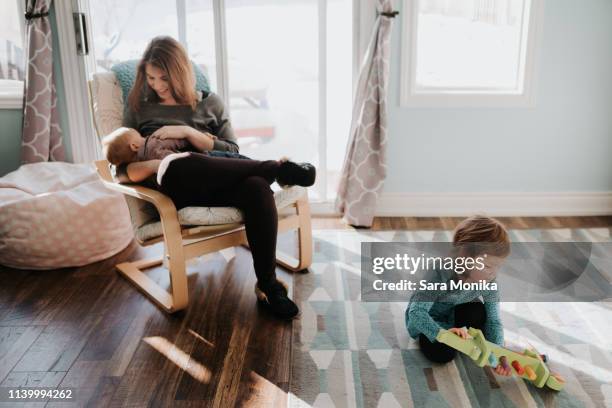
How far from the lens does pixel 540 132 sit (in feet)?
10.1

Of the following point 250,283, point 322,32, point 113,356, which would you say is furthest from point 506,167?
point 113,356

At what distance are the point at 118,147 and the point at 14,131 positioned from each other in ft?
4.40

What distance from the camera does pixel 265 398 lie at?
1.65 metres

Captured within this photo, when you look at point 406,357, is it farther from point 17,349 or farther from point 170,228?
point 17,349

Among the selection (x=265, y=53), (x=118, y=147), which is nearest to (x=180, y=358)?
(x=118, y=147)

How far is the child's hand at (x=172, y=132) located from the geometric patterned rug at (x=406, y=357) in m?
0.78

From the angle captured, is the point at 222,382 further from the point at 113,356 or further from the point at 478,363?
the point at 478,363

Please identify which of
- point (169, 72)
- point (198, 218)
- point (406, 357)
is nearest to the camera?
point (406, 357)

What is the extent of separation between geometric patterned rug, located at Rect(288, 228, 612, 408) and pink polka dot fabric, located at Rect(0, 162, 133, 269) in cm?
92

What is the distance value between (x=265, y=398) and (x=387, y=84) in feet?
6.21

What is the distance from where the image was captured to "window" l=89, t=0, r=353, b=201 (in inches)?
117

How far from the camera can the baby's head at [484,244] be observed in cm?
160

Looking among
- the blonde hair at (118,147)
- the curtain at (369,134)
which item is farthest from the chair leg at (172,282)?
the curtain at (369,134)

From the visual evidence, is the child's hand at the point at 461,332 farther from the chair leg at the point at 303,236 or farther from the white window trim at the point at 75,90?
the white window trim at the point at 75,90
